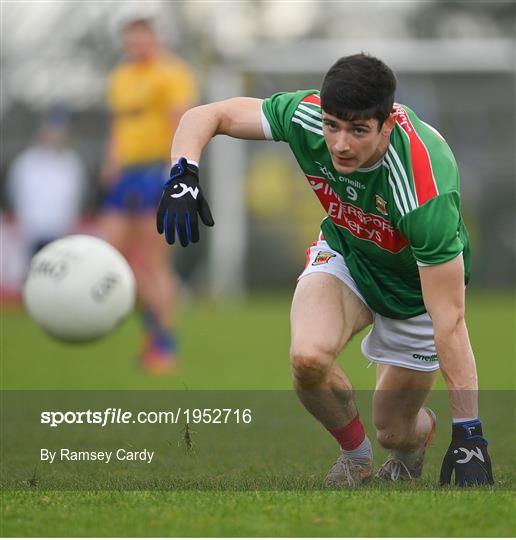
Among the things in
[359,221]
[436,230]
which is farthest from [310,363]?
[436,230]

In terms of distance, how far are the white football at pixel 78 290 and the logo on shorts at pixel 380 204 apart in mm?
2785

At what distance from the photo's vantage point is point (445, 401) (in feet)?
25.0

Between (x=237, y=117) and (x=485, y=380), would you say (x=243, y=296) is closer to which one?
(x=485, y=380)

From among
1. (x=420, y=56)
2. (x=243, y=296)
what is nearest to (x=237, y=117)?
(x=243, y=296)

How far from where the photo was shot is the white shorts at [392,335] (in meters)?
5.18

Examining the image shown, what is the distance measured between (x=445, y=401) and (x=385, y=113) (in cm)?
350

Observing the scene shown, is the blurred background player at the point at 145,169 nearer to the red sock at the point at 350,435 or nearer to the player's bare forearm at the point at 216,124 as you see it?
the red sock at the point at 350,435

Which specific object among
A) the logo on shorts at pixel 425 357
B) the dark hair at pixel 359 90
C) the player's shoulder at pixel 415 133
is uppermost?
the dark hair at pixel 359 90

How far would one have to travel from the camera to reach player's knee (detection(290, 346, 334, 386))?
471 centimetres

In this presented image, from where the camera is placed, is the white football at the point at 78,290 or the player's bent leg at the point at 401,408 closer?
the player's bent leg at the point at 401,408

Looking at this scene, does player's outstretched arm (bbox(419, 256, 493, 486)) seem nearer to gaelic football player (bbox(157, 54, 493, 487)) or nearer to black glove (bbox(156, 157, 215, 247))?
gaelic football player (bbox(157, 54, 493, 487))

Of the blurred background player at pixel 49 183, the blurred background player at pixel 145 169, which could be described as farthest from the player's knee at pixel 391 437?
the blurred background player at pixel 49 183

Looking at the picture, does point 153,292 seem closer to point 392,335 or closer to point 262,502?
point 392,335

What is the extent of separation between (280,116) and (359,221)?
52 cm
